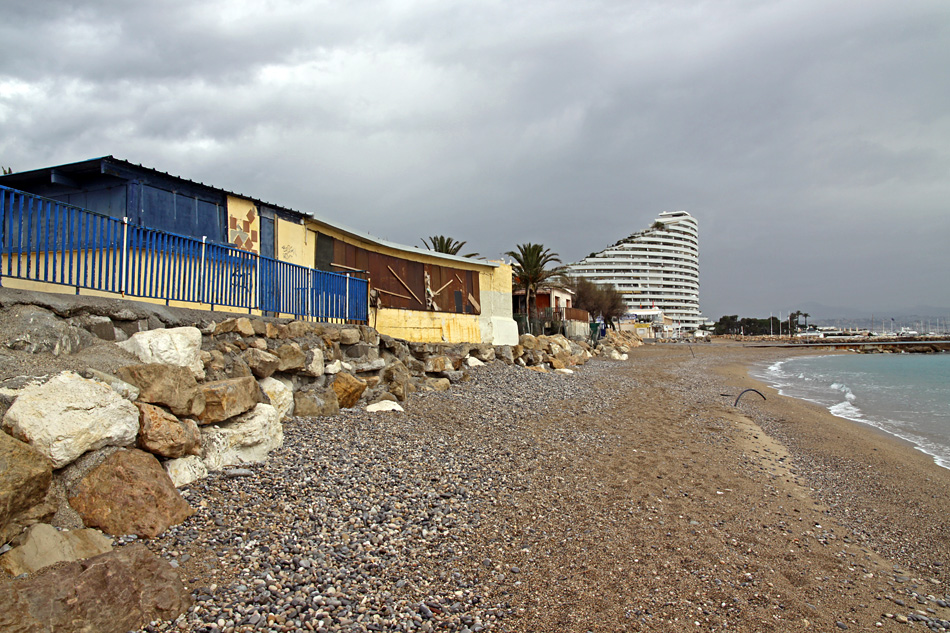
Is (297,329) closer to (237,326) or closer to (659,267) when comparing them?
(237,326)

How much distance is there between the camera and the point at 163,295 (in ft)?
22.5

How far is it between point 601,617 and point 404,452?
3684 millimetres

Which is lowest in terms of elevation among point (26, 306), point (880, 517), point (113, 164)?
point (880, 517)

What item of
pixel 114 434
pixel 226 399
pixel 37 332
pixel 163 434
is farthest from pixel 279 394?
pixel 114 434

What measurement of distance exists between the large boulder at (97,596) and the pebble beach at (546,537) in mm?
158

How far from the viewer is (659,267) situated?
144875 mm

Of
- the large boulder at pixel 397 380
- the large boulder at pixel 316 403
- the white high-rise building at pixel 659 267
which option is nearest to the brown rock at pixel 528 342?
the large boulder at pixel 397 380

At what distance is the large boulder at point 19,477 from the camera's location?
314 centimetres

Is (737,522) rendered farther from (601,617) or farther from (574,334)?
(574,334)

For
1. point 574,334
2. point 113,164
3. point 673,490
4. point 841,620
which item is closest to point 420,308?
point 113,164

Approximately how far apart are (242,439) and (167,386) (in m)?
1.10

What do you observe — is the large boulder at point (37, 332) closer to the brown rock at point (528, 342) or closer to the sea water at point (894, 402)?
the sea water at point (894, 402)

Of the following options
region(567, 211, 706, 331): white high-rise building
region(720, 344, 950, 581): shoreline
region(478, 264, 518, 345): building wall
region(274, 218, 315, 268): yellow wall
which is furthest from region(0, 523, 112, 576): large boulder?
region(567, 211, 706, 331): white high-rise building

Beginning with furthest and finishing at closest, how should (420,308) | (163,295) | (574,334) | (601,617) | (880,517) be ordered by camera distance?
(574,334) → (420,308) → (163,295) → (880,517) → (601,617)
